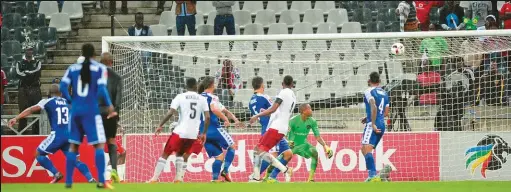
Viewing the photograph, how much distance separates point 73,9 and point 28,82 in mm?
4440

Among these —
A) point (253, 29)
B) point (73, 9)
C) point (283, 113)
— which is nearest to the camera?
point (283, 113)

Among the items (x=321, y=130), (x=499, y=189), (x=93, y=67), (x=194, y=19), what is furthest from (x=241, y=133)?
(x=93, y=67)

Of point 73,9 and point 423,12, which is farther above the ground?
point 73,9

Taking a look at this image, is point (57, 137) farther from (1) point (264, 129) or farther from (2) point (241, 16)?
(2) point (241, 16)

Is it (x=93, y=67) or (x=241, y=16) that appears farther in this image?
(x=241, y=16)

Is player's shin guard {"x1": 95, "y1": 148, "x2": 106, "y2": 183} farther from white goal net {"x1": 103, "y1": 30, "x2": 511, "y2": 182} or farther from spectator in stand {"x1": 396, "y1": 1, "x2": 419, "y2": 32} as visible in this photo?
spectator in stand {"x1": 396, "y1": 1, "x2": 419, "y2": 32}

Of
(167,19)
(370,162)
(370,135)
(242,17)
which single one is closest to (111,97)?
(370,135)

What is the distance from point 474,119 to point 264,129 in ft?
14.1

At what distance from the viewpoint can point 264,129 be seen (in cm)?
2017

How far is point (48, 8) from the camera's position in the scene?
27.9 metres

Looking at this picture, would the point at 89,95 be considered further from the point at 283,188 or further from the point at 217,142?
the point at 217,142

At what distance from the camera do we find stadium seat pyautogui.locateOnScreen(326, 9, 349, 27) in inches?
1043

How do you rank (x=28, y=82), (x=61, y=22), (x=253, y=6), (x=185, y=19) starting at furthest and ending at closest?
(x=253, y=6), (x=61, y=22), (x=185, y=19), (x=28, y=82)

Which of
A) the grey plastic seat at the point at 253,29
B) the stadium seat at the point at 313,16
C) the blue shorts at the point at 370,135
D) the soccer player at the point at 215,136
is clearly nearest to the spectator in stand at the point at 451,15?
the stadium seat at the point at 313,16
